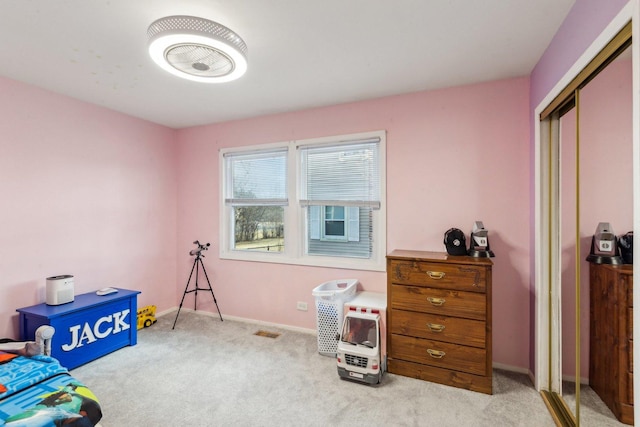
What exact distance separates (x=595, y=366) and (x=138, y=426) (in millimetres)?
2718

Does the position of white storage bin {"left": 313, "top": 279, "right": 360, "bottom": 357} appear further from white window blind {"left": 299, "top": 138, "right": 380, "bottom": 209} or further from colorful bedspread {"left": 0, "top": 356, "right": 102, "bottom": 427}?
colorful bedspread {"left": 0, "top": 356, "right": 102, "bottom": 427}

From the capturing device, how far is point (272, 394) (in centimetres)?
235

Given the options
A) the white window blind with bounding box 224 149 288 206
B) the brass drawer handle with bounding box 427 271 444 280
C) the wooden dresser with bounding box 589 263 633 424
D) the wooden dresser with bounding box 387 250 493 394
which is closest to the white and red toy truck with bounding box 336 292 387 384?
the wooden dresser with bounding box 387 250 493 394

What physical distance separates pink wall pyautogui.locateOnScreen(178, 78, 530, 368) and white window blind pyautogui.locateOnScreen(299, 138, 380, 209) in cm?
17

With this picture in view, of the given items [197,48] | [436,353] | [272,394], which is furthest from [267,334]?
[197,48]

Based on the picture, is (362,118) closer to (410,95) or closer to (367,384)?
(410,95)

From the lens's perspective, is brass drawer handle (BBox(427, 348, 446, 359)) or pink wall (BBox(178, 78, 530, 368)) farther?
pink wall (BBox(178, 78, 530, 368))

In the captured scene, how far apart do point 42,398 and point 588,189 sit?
10.6ft

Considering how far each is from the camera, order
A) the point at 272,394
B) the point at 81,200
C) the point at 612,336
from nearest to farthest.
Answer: the point at 612,336 → the point at 272,394 → the point at 81,200

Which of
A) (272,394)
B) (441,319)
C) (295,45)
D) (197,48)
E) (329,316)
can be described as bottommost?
(272,394)

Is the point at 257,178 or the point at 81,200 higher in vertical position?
the point at 257,178

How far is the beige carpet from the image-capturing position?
205cm

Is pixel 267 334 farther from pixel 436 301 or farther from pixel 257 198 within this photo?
pixel 436 301

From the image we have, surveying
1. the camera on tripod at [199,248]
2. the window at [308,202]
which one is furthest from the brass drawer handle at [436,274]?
the camera on tripod at [199,248]
